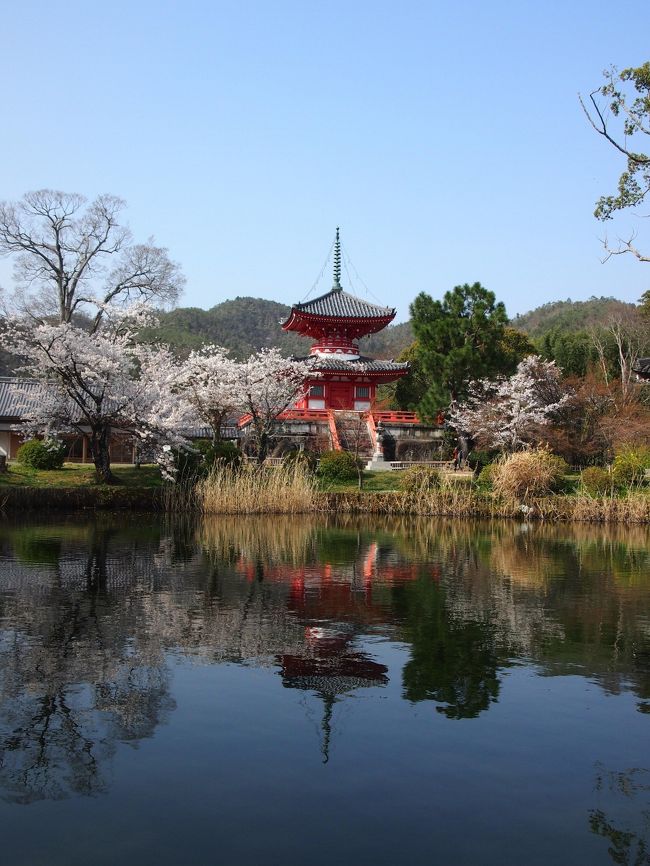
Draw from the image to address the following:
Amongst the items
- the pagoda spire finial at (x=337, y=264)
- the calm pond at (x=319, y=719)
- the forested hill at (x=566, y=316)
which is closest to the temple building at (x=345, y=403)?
the pagoda spire finial at (x=337, y=264)

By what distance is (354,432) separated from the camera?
38.0 m

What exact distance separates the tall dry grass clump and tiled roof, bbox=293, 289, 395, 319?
15.9 metres

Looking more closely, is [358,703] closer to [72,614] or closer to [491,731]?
[491,731]

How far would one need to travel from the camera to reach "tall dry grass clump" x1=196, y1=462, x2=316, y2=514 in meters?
26.4

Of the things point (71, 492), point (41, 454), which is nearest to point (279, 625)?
point (71, 492)

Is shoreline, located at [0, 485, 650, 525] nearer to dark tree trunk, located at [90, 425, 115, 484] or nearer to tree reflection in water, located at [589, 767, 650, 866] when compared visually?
dark tree trunk, located at [90, 425, 115, 484]

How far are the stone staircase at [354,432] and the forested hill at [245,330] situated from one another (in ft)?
109

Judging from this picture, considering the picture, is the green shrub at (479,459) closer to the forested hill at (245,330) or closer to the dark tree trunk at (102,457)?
the dark tree trunk at (102,457)

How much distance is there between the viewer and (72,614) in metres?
11.2

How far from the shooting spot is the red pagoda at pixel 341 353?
4066 cm

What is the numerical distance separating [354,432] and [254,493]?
12098 millimetres

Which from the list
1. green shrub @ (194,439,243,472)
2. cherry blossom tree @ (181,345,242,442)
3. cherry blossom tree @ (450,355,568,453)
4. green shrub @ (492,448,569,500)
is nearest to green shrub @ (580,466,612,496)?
green shrub @ (492,448,569,500)

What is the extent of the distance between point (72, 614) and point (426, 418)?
2712 cm

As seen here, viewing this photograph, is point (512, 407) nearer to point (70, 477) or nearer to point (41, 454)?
point (70, 477)
